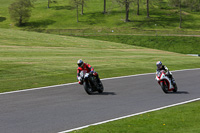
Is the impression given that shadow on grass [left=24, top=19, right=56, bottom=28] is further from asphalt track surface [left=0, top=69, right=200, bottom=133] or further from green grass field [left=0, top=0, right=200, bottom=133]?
Result: asphalt track surface [left=0, top=69, right=200, bottom=133]

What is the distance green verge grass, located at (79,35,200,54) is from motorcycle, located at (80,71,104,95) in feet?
129

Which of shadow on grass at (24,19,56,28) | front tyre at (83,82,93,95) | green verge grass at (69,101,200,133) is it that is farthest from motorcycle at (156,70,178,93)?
shadow on grass at (24,19,56,28)

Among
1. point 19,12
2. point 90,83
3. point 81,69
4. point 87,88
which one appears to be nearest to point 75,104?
point 87,88

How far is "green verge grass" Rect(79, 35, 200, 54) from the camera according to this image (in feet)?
179

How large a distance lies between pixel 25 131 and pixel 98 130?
2.03 metres

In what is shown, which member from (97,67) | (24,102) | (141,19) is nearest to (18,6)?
(141,19)

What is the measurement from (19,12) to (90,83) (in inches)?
3080

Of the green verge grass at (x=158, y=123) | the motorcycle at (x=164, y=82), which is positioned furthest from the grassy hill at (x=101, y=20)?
the green verge grass at (x=158, y=123)

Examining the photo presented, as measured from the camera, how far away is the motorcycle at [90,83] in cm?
1474

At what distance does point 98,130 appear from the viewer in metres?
8.91

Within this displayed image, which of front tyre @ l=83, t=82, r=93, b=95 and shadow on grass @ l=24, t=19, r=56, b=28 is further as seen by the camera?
shadow on grass @ l=24, t=19, r=56, b=28

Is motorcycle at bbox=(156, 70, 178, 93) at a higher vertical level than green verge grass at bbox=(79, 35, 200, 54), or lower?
higher

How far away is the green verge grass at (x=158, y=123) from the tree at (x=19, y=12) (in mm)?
82356

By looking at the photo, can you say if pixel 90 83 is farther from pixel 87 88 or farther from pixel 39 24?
pixel 39 24
